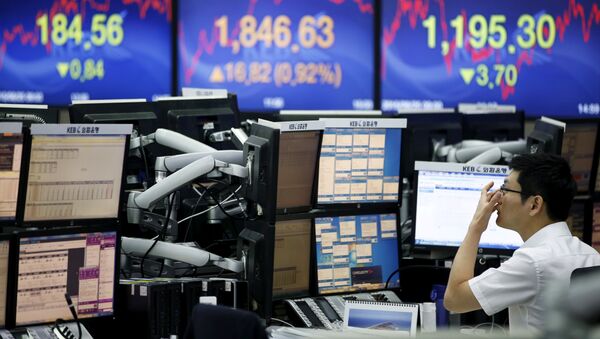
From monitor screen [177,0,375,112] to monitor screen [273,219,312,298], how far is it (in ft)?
12.3

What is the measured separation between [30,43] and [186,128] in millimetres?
3519

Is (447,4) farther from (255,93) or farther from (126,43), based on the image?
(126,43)

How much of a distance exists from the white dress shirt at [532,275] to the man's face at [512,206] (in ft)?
0.33

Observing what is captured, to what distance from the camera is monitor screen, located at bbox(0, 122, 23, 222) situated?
274 cm

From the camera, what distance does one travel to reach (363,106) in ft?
23.3

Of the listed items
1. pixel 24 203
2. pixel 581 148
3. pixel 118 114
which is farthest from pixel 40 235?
pixel 581 148

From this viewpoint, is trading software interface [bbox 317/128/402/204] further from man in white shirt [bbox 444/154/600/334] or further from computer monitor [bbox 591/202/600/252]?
computer monitor [bbox 591/202/600/252]

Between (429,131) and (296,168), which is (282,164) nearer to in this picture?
(296,168)

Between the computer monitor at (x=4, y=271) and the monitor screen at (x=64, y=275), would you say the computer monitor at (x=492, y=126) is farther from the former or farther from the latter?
the computer monitor at (x=4, y=271)

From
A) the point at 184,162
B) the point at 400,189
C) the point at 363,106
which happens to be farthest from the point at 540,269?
the point at 363,106

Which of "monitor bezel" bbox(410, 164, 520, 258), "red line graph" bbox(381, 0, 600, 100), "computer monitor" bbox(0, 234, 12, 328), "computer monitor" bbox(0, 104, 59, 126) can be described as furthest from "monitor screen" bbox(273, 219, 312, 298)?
"red line graph" bbox(381, 0, 600, 100)

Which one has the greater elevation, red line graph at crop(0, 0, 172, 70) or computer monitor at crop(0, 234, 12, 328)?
red line graph at crop(0, 0, 172, 70)

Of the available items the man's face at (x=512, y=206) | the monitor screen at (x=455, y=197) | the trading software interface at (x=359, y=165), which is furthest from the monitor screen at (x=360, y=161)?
the man's face at (x=512, y=206)

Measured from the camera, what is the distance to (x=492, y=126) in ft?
17.7
